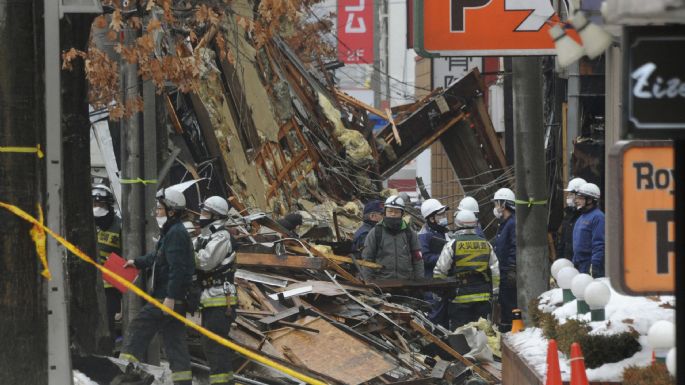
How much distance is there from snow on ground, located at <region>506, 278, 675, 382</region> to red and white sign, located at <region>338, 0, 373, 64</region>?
39.5m

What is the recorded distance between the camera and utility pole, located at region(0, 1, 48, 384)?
8477 millimetres

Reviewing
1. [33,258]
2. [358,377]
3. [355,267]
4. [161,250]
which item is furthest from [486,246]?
[33,258]

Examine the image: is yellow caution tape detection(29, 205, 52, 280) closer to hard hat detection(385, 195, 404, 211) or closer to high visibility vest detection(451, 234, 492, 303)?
hard hat detection(385, 195, 404, 211)

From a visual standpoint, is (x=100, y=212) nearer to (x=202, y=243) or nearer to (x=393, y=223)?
A: (x=202, y=243)

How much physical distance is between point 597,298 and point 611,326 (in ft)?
0.59

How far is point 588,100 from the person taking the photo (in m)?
21.9

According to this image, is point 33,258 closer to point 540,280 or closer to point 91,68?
point 91,68

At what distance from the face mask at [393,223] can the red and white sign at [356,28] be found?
33.5m

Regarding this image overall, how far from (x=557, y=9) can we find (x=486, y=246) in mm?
4548

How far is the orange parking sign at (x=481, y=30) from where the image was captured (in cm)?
1009

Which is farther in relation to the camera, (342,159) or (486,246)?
(342,159)


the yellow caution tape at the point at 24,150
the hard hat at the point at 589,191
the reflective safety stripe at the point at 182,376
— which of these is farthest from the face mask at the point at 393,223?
the yellow caution tape at the point at 24,150

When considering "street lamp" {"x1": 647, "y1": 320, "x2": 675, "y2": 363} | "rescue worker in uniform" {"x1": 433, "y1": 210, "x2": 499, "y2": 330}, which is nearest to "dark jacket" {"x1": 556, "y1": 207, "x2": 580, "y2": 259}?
"rescue worker in uniform" {"x1": 433, "y1": 210, "x2": 499, "y2": 330}

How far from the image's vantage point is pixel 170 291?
11.2 metres
